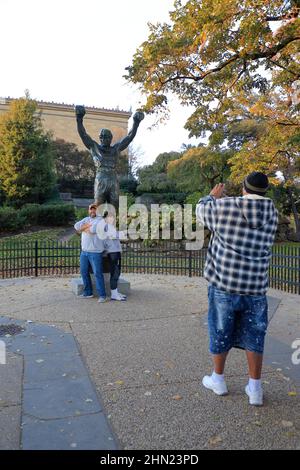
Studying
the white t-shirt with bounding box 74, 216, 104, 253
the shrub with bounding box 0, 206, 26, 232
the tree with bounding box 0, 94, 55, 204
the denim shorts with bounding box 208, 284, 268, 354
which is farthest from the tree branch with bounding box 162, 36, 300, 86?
the tree with bounding box 0, 94, 55, 204

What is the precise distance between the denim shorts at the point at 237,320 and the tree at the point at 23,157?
23524mm

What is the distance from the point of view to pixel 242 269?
3205mm

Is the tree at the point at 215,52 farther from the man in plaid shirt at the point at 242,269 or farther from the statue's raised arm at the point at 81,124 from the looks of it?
the man in plaid shirt at the point at 242,269

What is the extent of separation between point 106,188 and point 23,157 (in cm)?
1952

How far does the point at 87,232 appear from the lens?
7.25 meters

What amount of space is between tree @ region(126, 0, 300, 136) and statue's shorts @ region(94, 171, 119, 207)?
5.98 ft

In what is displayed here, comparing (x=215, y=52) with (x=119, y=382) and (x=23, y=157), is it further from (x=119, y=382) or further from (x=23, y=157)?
(x=23, y=157)

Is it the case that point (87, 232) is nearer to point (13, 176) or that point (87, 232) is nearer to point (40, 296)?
point (40, 296)

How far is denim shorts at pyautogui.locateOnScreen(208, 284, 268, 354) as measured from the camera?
10.7ft

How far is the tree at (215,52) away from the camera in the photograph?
264 inches

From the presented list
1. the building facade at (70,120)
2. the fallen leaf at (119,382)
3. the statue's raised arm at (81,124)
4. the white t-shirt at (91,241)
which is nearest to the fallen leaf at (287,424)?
the fallen leaf at (119,382)

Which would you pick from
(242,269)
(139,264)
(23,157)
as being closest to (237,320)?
(242,269)
